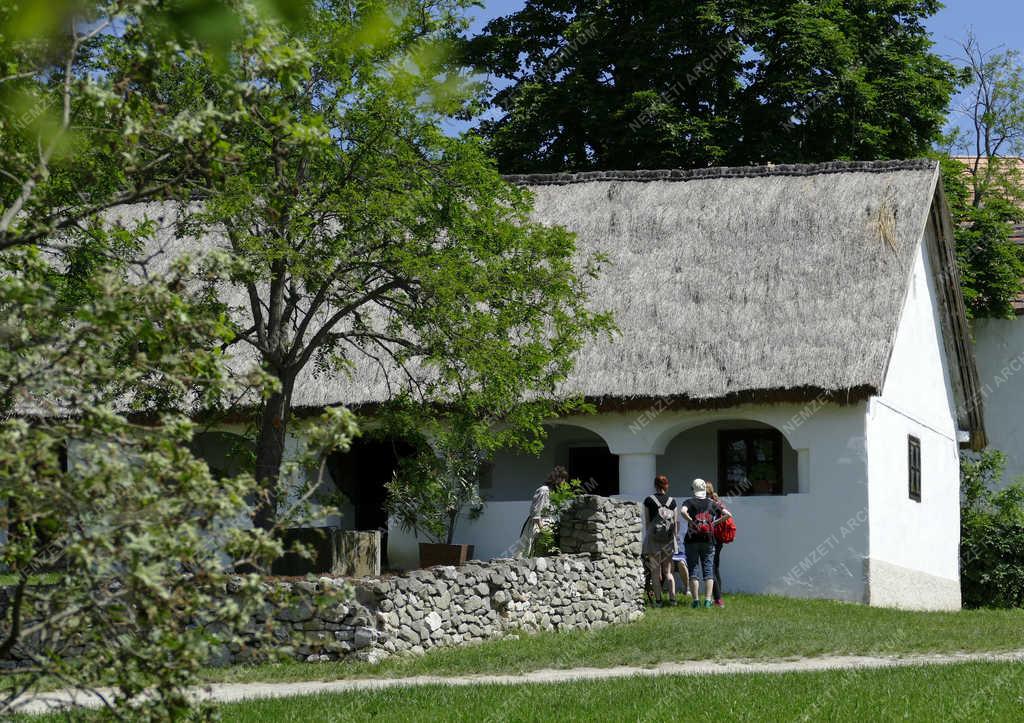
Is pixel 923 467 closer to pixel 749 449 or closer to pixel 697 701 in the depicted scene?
pixel 749 449

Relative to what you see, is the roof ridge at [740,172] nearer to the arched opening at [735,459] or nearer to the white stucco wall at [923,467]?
the white stucco wall at [923,467]

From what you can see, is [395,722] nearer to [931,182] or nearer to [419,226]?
[419,226]

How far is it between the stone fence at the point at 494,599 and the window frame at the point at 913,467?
21.5ft

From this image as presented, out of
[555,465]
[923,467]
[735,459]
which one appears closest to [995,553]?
[923,467]

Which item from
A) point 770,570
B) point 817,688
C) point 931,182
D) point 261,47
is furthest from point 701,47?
point 261,47

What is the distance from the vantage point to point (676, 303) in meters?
21.5

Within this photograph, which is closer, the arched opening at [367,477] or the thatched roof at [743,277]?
the thatched roof at [743,277]

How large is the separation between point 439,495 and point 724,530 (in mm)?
3426

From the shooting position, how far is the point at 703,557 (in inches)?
674

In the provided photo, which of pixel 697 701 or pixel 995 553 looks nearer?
pixel 697 701

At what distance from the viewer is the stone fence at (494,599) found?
43.6ft

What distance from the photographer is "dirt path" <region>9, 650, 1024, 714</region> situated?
11.3 m

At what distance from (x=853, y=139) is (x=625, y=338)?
425 inches

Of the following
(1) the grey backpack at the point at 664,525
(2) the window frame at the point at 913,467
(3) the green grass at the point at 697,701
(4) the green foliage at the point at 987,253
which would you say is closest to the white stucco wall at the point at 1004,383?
(4) the green foliage at the point at 987,253
